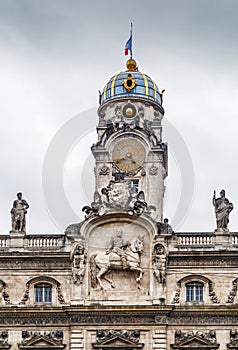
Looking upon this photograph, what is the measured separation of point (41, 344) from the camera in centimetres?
5938

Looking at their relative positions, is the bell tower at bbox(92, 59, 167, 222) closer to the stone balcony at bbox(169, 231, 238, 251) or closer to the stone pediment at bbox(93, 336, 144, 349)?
the stone balcony at bbox(169, 231, 238, 251)

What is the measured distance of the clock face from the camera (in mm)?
68375

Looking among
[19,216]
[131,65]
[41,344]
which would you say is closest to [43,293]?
[41,344]

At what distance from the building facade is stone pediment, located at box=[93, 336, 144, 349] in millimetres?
55

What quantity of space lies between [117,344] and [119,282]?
3.62 m

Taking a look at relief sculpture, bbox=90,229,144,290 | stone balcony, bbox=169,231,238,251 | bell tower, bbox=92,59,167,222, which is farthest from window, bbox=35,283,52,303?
bell tower, bbox=92,59,167,222

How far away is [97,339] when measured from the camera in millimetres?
59312

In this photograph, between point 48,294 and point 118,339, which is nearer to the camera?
point 118,339

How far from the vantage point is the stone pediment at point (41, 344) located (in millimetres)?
59219

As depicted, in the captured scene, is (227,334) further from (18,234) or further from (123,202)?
(18,234)

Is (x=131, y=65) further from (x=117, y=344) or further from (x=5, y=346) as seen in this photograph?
(x=5, y=346)

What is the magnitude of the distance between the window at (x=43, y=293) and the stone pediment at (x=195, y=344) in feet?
25.1

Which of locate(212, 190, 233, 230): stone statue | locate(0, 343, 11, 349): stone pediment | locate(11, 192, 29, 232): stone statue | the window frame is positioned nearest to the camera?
locate(0, 343, 11, 349): stone pediment

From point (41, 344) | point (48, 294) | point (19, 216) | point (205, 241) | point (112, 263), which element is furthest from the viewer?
point (19, 216)
